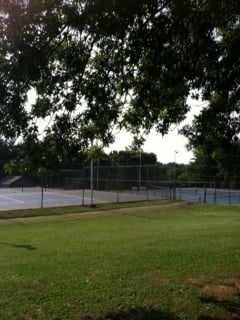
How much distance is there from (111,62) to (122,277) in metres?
3.76

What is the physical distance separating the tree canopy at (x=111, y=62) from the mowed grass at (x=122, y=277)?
234 centimetres

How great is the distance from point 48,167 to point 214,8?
3702 millimetres

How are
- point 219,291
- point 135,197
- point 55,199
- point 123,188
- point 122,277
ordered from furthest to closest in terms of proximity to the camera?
point 123,188 < point 135,197 < point 55,199 < point 122,277 < point 219,291

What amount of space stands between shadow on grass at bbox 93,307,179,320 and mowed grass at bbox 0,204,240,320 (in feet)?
0.04

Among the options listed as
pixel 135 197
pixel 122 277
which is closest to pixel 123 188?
pixel 135 197

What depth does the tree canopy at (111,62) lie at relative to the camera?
23.9ft

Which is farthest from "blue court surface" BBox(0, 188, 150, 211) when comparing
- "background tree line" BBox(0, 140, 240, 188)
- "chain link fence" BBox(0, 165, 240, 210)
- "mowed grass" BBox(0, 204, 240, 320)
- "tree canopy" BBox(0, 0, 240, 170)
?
"tree canopy" BBox(0, 0, 240, 170)

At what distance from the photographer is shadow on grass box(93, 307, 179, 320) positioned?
6.55 meters

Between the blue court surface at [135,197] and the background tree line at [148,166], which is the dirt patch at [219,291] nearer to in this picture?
the background tree line at [148,166]

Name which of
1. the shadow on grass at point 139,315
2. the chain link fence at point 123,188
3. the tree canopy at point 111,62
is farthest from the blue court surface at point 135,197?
the shadow on grass at point 139,315

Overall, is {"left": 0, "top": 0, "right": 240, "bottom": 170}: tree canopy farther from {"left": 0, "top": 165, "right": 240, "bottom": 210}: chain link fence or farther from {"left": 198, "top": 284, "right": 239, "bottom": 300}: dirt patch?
{"left": 0, "top": 165, "right": 240, "bottom": 210}: chain link fence

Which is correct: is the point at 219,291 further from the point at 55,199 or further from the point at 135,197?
the point at 55,199

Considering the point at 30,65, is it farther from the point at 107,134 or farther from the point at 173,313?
the point at 173,313

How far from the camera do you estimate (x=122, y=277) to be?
888 centimetres
